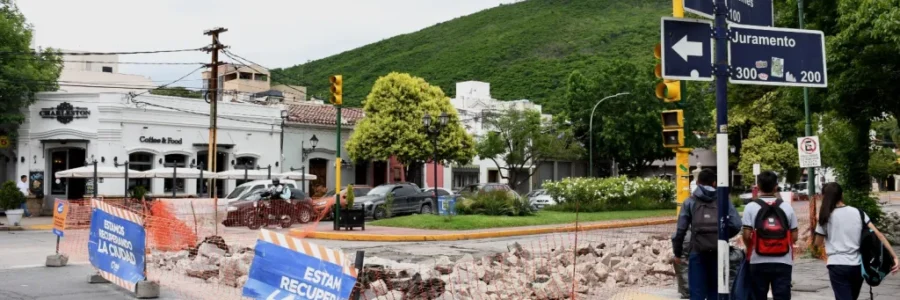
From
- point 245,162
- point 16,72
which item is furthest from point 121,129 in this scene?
point 245,162

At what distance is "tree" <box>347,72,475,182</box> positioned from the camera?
41.8 meters

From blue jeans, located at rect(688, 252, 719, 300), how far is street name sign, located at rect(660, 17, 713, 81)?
2.56m

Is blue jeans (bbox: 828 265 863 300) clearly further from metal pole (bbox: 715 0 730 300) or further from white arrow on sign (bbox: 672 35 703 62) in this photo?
white arrow on sign (bbox: 672 35 703 62)

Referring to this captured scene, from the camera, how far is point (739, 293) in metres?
7.45

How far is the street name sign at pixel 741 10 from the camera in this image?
5.79 m

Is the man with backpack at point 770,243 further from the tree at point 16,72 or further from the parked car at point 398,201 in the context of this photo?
the tree at point 16,72

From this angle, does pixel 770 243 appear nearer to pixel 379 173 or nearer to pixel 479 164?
pixel 379 173

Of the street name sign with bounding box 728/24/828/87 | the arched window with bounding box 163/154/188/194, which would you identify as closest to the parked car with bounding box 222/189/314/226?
the arched window with bounding box 163/154/188/194

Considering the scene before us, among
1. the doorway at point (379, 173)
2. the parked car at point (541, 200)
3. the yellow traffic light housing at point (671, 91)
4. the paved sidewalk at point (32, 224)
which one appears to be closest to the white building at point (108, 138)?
the paved sidewalk at point (32, 224)

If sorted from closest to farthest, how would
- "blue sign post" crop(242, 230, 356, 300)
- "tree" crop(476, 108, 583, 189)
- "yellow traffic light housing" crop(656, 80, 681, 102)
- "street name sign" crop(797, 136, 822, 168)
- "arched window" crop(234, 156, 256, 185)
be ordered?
"blue sign post" crop(242, 230, 356, 300), "yellow traffic light housing" crop(656, 80, 681, 102), "street name sign" crop(797, 136, 822, 168), "arched window" crop(234, 156, 256, 185), "tree" crop(476, 108, 583, 189)

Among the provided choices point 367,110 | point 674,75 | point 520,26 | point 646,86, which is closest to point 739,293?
point 674,75

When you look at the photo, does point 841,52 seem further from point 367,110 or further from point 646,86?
point 646,86

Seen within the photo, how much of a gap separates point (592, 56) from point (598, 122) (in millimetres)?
52986

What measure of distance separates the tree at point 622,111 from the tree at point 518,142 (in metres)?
2.45
